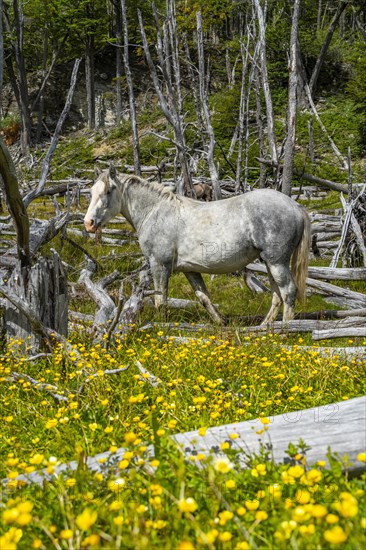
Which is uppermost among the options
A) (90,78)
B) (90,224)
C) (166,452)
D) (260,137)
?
(166,452)

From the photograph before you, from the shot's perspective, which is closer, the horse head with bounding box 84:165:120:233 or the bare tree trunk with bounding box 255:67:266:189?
the horse head with bounding box 84:165:120:233

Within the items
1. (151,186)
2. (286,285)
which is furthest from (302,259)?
(151,186)

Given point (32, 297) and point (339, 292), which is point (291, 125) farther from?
→ point (32, 297)

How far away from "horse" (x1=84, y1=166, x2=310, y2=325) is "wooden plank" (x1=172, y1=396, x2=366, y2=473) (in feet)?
14.8

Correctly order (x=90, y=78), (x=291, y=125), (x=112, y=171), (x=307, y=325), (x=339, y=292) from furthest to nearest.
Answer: (x=90, y=78) < (x=291, y=125) < (x=339, y=292) < (x=112, y=171) < (x=307, y=325)

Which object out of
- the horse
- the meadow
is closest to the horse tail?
the horse

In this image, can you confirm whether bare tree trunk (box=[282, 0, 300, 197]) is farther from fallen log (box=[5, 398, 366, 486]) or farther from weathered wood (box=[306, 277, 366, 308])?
fallen log (box=[5, 398, 366, 486])

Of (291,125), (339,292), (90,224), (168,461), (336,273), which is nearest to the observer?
(168,461)

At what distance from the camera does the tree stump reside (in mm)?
5754

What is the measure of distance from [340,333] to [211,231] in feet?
8.45

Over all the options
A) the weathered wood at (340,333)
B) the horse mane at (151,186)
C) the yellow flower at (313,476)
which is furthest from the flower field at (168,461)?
the horse mane at (151,186)

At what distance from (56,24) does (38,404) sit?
139 ft

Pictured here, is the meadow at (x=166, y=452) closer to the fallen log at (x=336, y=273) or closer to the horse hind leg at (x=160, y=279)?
the horse hind leg at (x=160, y=279)

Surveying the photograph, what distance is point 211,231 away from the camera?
7723 millimetres
